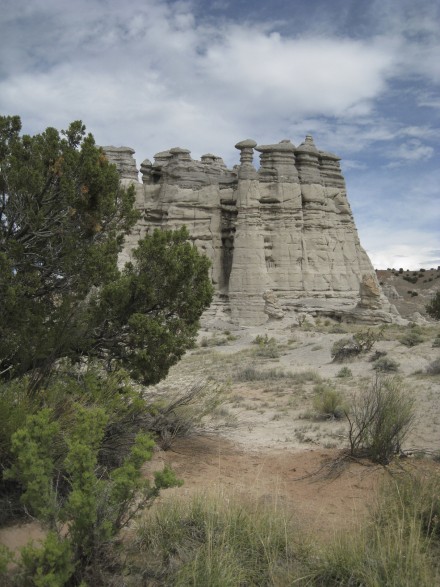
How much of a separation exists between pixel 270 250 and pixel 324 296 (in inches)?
196

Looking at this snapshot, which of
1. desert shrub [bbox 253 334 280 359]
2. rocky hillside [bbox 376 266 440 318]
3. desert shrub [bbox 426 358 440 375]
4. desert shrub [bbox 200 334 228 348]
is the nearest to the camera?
desert shrub [bbox 426 358 440 375]

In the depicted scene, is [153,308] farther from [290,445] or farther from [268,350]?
[268,350]

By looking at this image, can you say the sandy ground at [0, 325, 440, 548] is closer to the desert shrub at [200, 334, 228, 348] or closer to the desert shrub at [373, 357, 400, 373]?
the desert shrub at [373, 357, 400, 373]

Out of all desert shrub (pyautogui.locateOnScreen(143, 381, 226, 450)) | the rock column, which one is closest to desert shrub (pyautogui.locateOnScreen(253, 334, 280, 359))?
the rock column

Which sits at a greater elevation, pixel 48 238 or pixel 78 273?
pixel 48 238

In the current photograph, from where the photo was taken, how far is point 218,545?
12.1 feet

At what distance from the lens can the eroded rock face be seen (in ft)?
→ 114

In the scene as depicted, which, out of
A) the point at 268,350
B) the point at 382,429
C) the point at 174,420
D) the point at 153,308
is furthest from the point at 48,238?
the point at 268,350

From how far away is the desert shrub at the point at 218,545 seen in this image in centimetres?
334

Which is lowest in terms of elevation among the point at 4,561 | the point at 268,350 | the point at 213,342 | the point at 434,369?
the point at 4,561

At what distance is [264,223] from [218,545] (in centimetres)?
3318

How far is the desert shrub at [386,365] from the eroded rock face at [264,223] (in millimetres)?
19506

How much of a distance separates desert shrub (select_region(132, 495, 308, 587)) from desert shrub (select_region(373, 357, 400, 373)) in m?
10.0

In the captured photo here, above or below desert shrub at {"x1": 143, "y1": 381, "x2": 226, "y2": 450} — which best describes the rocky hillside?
above
